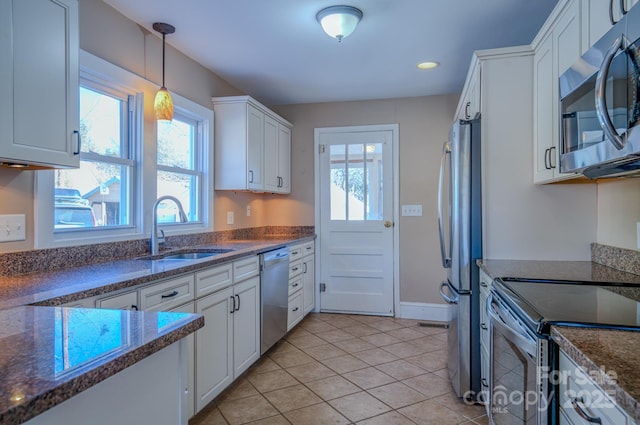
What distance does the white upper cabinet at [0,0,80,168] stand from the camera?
138 cm

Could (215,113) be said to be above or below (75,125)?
above

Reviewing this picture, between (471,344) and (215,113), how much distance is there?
2.73 meters

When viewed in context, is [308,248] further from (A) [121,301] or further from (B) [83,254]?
(A) [121,301]

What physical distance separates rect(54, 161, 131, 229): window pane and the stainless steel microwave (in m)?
2.42

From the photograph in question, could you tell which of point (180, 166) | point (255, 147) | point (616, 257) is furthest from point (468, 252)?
point (180, 166)

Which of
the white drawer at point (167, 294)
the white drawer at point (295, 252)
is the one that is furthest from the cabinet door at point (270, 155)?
the white drawer at point (167, 294)

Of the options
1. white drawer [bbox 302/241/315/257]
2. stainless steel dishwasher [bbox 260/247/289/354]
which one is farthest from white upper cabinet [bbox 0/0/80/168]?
white drawer [bbox 302/241/315/257]

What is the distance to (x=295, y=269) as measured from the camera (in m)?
3.59

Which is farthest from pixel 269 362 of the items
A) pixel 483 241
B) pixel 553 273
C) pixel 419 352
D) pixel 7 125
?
pixel 7 125

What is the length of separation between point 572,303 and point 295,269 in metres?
2.58

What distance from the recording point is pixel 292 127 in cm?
438

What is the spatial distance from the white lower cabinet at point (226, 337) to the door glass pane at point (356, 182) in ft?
5.69

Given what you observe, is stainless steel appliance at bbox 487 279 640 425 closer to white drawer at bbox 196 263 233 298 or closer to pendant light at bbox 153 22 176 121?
white drawer at bbox 196 263 233 298

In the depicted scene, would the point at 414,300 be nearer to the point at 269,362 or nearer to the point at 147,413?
the point at 269,362
